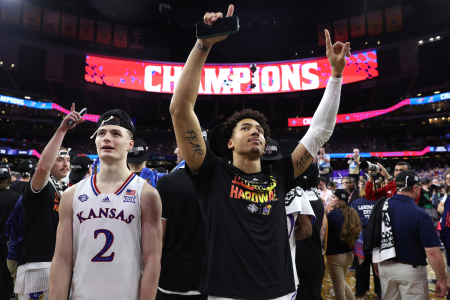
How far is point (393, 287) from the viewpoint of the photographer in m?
4.00

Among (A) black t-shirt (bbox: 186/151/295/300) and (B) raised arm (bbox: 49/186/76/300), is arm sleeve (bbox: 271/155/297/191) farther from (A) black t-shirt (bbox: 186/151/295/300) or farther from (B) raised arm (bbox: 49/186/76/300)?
(B) raised arm (bbox: 49/186/76/300)

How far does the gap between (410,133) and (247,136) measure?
1605 inches

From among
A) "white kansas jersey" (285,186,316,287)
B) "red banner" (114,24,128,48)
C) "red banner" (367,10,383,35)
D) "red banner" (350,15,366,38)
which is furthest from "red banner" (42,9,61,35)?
"white kansas jersey" (285,186,316,287)

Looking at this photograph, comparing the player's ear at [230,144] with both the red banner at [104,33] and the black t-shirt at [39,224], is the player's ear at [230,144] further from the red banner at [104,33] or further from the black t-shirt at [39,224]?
the red banner at [104,33]

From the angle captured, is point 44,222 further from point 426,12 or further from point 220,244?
point 426,12

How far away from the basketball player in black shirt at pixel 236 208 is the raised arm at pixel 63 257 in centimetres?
85

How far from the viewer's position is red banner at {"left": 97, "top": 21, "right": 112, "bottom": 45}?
34.2 metres

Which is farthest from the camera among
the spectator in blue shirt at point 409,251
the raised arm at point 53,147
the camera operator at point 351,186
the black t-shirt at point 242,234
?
the camera operator at point 351,186

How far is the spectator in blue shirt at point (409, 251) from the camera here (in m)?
3.63

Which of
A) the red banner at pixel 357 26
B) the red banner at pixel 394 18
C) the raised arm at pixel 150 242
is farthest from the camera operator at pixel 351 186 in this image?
the red banner at pixel 357 26

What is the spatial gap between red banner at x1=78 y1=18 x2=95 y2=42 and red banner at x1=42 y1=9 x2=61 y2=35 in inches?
89.9

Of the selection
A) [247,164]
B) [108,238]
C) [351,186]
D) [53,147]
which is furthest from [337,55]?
[351,186]

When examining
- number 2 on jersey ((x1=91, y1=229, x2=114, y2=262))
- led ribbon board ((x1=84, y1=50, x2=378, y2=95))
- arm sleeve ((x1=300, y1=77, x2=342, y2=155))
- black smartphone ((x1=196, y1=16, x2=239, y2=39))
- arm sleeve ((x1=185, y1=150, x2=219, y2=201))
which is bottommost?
number 2 on jersey ((x1=91, y1=229, x2=114, y2=262))

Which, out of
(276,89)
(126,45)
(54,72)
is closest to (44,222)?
(276,89)
